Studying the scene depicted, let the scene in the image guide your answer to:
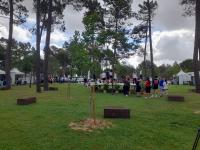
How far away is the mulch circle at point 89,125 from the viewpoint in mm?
11094

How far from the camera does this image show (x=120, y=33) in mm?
37219

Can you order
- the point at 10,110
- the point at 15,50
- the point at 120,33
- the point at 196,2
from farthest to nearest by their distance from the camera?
1. the point at 15,50
2. the point at 120,33
3. the point at 196,2
4. the point at 10,110

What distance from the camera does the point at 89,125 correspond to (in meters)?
11.4

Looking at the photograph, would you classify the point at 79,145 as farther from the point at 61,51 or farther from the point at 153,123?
the point at 61,51

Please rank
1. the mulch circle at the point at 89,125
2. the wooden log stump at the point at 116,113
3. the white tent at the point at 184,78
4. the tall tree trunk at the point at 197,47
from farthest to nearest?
the white tent at the point at 184,78, the tall tree trunk at the point at 197,47, the wooden log stump at the point at 116,113, the mulch circle at the point at 89,125

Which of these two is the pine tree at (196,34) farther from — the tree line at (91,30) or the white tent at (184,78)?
the white tent at (184,78)

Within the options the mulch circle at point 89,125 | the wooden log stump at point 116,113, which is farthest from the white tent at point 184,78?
the mulch circle at point 89,125

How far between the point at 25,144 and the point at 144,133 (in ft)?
→ 12.7

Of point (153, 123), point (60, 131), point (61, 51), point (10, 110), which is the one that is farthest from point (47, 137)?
point (61, 51)

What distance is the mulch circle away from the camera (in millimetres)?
11094

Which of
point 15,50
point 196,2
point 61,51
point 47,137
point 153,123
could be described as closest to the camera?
point 47,137

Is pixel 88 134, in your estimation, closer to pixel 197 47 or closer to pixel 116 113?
pixel 116 113

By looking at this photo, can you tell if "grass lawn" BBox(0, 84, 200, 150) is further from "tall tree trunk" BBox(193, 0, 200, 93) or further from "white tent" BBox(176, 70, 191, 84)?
"white tent" BBox(176, 70, 191, 84)

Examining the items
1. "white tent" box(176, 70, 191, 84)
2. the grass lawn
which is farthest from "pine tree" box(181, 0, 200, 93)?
"white tent" box(176, 70, 191, 84)
